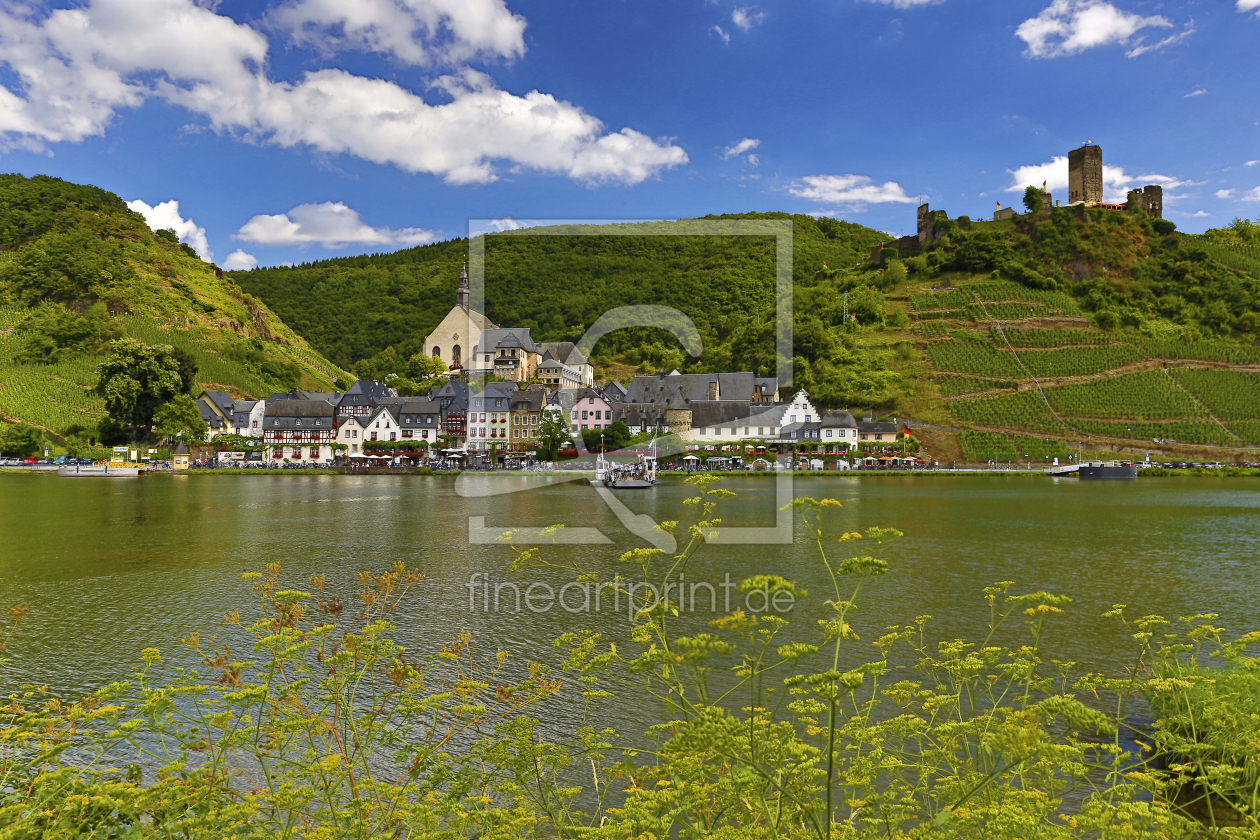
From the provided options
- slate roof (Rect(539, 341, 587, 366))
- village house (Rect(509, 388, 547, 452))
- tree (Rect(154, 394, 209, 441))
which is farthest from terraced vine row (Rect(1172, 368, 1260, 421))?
tree (Rect(154, 394, 209, 441))

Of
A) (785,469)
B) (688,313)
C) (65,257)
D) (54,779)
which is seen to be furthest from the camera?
(688,313)

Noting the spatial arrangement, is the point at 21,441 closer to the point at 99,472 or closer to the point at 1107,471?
the point at 99,472

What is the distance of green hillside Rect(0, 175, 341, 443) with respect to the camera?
82.3m

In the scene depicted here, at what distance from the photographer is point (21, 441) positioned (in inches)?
2751

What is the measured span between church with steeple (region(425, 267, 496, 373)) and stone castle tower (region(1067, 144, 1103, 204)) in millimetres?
101371

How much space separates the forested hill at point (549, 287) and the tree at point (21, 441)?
5071cm

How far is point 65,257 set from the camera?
10812 cm

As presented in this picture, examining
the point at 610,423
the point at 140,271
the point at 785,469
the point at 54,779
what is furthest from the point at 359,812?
the point at 140,271

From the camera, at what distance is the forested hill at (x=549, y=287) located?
414 ft

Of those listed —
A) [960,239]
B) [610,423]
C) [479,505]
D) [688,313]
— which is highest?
[960,239]

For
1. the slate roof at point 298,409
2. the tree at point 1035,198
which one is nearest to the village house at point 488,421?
the slate roof at point 298,409

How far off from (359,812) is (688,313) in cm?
12351

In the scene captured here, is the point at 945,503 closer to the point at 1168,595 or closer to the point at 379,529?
the point at 1168,595

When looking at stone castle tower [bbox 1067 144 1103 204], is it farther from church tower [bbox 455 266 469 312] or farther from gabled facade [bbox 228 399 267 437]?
gabled facade [bbox 228 399 267 437]
